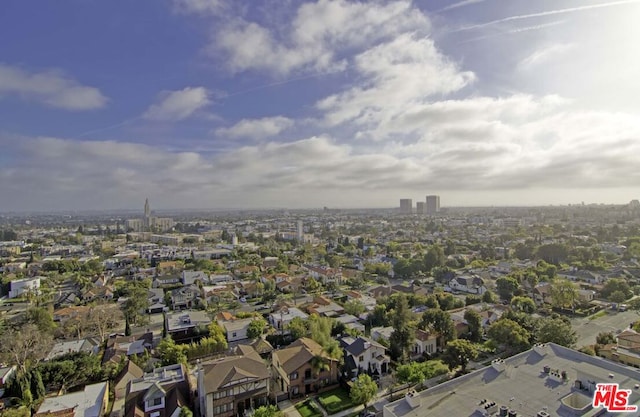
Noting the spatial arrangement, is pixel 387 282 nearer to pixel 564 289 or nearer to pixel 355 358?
pixel 564 289

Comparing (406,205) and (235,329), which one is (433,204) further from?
(235,329)

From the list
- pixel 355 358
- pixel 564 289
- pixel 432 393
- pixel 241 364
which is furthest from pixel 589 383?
pixel 564 289

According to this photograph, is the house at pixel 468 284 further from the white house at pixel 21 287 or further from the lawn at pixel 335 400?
Answer: the white house at pixel 21 287

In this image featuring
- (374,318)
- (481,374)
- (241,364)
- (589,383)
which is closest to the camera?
(589,383)

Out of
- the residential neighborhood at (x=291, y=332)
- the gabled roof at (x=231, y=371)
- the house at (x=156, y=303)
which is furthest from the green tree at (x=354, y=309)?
the house at (x=156, y=303)

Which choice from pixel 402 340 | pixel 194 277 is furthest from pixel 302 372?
pixel 194 277

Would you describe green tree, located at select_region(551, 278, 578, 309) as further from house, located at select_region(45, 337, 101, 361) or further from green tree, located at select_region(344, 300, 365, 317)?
house, located at select_region(45, 337, 101, 361)
